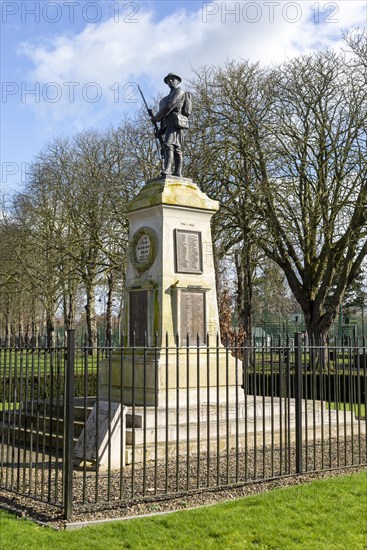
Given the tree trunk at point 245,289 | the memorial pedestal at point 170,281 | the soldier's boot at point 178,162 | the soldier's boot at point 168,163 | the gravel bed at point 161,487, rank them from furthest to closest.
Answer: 1. the tree trunk at point 245,289
2. the soldier's boot at point 178,162
3. the soldier's boot at point 168,163
4. the memorial pedestal at point 170,281
5. the gravel bed at point 161,487

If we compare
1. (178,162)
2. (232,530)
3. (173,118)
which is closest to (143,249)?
(178,162)

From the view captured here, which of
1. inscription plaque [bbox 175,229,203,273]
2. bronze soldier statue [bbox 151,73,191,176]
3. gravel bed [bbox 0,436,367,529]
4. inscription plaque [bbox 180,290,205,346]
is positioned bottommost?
gravel bed [bbox 0,436,367,529]

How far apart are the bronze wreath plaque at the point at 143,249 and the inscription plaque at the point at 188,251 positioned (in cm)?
47

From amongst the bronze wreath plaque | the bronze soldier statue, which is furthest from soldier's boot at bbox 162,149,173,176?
the bronze wreath plaque

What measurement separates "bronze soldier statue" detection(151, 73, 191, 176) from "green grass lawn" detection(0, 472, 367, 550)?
7.33m

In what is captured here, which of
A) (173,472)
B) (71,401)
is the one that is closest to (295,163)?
(173,472)

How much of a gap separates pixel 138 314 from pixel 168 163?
120 inches

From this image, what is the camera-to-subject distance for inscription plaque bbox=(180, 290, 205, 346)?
1108 centimetres

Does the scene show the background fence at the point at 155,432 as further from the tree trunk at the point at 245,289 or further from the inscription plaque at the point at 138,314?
the tree trunk at the point at 245,289

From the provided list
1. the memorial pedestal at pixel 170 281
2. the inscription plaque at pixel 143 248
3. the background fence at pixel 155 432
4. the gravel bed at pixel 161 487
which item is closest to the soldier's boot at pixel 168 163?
the memorial pedestal at pixel 170 281

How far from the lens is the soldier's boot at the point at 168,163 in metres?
11.9

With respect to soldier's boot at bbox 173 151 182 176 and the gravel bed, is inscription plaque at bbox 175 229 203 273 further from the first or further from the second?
the gravel bed

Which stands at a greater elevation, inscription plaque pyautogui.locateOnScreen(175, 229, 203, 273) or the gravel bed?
inscription plaque pyautogui.locateOnScreen(175, 229, 203, 273)

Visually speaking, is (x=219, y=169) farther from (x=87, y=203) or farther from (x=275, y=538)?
(x=275, y=538)
